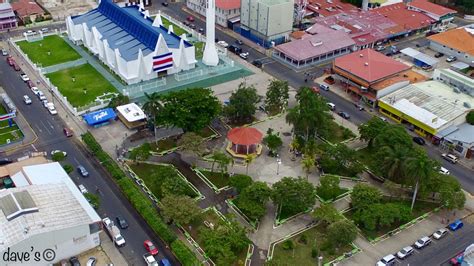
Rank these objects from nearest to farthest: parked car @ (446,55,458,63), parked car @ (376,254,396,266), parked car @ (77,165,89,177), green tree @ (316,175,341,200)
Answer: parked car @ (376,254,396,266) → green tree @ (316,175,341,200) → parked car @ (77,165,89,177) → parked car @ (446,55,458,63)

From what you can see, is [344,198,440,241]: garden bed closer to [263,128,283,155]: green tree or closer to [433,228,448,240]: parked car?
[433,228,448,240]: parked car

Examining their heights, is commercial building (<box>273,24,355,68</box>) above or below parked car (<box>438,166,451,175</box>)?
above

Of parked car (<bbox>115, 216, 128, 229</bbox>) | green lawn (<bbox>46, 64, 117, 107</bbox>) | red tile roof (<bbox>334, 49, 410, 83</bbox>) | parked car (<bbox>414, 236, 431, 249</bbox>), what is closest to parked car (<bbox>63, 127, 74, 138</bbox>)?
green lawn (<bbox>46, 64, 117, 107</bbox>)

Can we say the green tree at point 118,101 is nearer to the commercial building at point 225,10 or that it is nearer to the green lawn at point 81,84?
the green lawn at point 81,84

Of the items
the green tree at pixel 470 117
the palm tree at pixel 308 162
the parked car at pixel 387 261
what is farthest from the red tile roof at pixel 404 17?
the parked car at pixel 387 261

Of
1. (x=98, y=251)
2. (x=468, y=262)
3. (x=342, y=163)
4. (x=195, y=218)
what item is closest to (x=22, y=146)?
(x=98, y=251)
